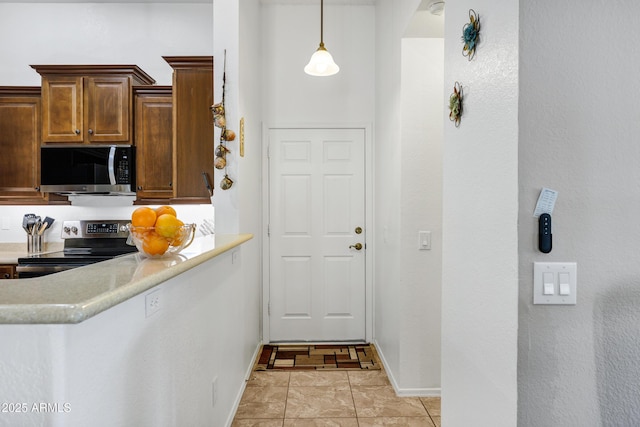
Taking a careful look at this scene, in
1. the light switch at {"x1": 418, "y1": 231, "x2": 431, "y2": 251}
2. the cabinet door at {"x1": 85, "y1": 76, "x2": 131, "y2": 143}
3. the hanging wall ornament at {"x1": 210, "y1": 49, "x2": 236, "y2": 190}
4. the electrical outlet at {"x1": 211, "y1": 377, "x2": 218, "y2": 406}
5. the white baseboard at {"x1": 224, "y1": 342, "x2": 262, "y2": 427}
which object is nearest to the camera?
the electrical outlet at {"x1": 211, "y1": 377, "x2": 218, "y2": 406}

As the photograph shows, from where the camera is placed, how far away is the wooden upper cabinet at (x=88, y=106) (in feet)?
10.4

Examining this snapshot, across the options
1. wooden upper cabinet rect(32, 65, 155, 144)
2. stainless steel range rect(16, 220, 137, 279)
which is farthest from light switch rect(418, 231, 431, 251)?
wooden upper cabinet rect(32, 65, 155, 144)

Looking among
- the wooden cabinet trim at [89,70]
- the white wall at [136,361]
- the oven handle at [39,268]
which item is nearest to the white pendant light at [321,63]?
the white wall at [136,361]

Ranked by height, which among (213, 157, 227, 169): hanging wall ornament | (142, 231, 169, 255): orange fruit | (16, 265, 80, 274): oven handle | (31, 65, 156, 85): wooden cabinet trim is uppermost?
(31, 65, 156, 85): wooden cabinet trim

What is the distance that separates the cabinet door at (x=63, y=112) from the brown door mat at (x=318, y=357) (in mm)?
2451

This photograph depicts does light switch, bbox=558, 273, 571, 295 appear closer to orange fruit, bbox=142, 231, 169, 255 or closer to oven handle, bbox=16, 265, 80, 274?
orange fruit, bbox=142, 231, 169, 255

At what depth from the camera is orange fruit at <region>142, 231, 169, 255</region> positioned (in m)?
1.34

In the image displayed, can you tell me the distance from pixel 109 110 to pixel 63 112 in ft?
1.25

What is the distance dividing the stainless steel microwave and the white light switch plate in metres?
3.09

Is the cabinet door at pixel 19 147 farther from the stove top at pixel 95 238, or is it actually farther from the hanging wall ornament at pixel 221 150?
the hanging wall ornament at pixel 221 150

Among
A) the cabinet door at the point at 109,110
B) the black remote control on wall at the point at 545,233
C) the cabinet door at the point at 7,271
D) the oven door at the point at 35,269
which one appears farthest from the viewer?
the cabinet door at the point at 109,110

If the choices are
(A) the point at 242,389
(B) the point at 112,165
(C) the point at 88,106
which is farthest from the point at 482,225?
(C) the point at 88,106

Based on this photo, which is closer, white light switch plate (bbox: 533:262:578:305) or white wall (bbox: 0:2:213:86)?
white light switch plate (bbox: 533:262:578:305)

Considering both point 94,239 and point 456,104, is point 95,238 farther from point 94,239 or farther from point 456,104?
point 456,104
